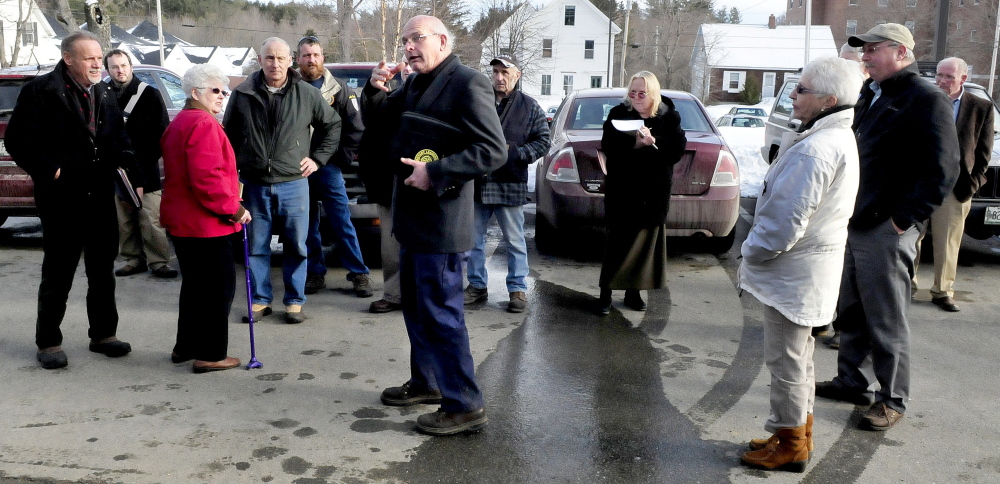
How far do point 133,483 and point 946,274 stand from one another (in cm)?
597

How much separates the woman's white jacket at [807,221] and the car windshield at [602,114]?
16.0 feet

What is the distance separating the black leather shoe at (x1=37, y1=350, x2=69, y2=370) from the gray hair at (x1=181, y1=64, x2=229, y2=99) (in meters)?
1.71

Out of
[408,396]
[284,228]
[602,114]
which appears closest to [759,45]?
[602,114]

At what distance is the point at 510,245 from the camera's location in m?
6.60

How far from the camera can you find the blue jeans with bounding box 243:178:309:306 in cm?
604

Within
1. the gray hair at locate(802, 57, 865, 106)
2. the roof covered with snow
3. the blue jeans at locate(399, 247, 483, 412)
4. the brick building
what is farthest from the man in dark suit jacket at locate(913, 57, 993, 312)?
the roof covered with snow

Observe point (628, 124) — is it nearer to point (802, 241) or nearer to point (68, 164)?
point (802, 241)

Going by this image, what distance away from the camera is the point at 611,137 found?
616 centimetres

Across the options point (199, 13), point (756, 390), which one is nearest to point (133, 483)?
point (756, 390)

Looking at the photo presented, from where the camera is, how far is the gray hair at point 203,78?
485 cm

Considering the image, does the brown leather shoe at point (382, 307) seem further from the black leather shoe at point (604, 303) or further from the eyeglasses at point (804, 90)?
the eyeglasses at point (804, 90)

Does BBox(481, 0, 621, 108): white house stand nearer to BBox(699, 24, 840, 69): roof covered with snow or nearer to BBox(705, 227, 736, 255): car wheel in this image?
BBox(699, 24, 840, 69): roof covered with snow

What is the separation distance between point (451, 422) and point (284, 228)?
2.62m

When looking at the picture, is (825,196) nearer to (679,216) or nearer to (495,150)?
(495,150)
